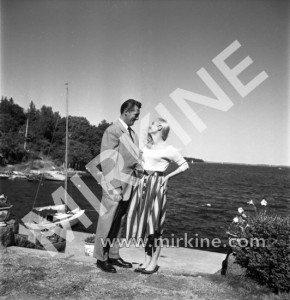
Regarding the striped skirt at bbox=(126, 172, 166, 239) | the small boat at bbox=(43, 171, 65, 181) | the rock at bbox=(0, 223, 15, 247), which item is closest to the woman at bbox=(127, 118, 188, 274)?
the striped skirt at bbox=(126, 172, 166, 239)

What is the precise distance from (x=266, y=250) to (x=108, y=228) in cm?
218

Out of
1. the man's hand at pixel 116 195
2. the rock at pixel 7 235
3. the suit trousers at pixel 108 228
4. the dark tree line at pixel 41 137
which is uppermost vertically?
the dark tree line at pixel 41 137

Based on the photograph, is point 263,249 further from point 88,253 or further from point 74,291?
point 88,253

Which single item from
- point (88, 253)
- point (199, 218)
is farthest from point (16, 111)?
point (88, 253)

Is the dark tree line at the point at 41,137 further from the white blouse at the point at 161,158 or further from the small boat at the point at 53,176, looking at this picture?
the white blouse at the point at 161,158

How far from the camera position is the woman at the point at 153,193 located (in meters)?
4.56

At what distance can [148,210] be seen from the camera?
181 inches

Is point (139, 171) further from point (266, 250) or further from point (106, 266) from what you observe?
point (266, 250)

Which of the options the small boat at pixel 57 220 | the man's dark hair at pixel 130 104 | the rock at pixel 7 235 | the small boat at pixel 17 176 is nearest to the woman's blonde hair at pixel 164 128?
the man's dark hair at pixel 130 104

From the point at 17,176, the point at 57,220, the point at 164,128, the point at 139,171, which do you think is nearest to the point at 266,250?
the point at 139,171

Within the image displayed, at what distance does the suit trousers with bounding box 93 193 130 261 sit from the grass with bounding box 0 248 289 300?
0.29 metres

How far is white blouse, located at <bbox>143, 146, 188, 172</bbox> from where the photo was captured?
14.8 ft

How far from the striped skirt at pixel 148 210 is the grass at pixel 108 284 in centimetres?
61

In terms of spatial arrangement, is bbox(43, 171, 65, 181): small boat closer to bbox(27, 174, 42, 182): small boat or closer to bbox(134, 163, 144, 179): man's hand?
bbox(27, 174, 42, 182): small boat
